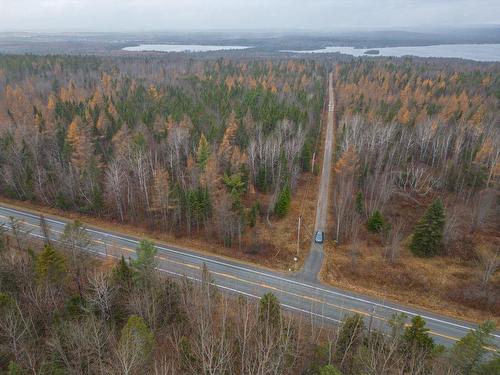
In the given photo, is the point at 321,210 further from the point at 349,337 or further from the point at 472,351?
the point at 472,351

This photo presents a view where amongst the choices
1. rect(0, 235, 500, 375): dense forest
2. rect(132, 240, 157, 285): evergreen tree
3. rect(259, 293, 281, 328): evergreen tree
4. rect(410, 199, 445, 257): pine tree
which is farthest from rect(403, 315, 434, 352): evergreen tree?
rect(410, 199, 445, 257): pine tree

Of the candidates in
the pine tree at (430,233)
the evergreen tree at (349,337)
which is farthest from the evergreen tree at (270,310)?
the pine tree at (430,233)

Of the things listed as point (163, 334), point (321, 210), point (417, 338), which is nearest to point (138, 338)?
point (163, 334)

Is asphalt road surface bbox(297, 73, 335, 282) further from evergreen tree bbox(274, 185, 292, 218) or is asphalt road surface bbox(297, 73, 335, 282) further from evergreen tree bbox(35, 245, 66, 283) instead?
evergreen tree bbox(35, 245, 66, 283)

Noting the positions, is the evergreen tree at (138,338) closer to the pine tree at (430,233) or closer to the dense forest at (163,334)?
the dense forest at (163,334)

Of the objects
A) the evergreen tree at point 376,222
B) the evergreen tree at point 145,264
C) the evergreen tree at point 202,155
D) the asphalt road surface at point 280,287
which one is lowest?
the asphalt road surface at point 280,287

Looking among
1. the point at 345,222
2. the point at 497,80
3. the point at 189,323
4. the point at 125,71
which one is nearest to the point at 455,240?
the point at 345,222

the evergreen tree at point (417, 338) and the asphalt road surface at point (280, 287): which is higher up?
the evergreen tree at point (417, 338)
